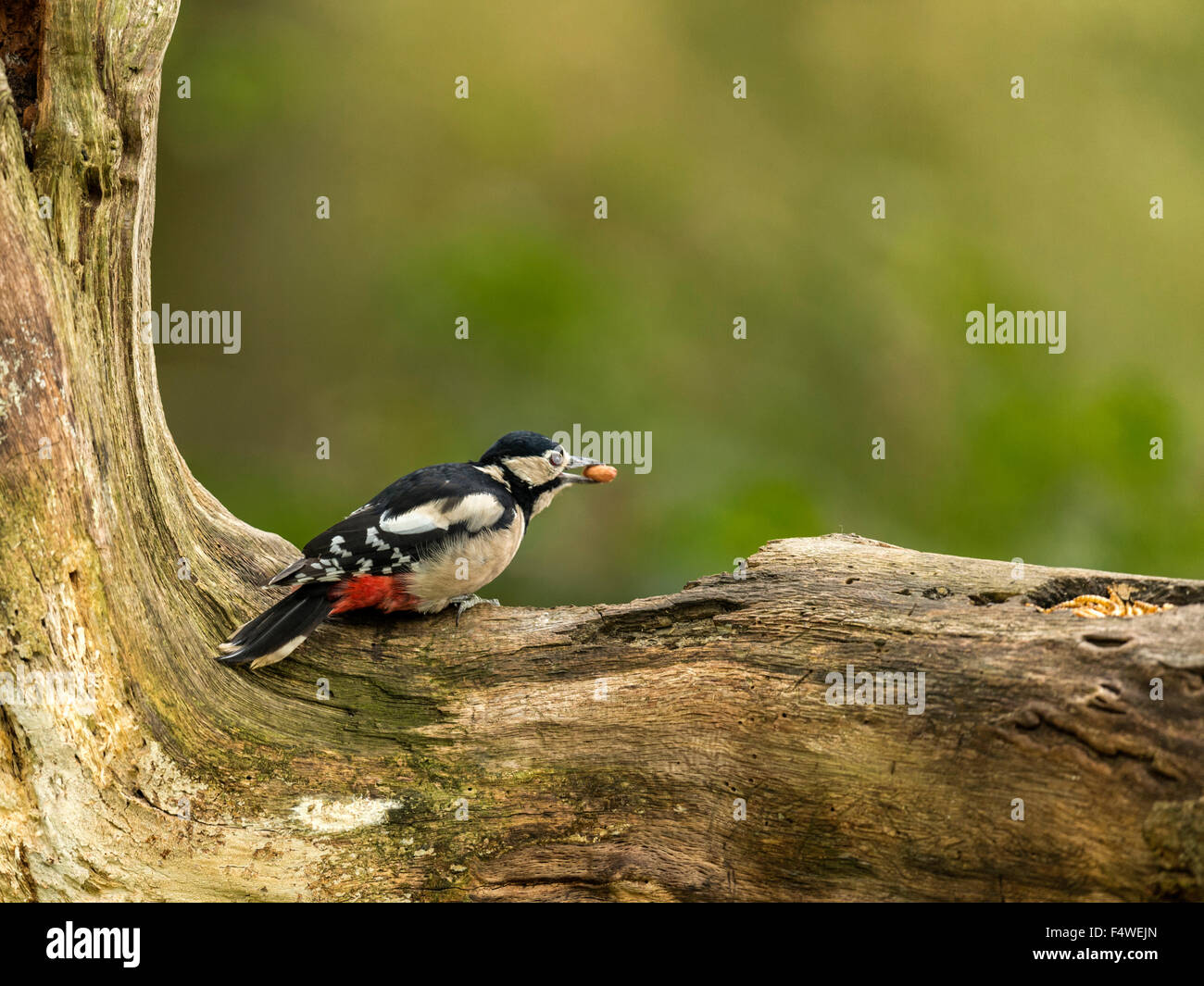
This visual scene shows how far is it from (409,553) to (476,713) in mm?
482

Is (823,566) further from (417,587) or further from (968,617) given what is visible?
(417,587)

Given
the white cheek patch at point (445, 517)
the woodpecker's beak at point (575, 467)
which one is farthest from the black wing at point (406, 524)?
the woodpecker's beak at point (575, 467)

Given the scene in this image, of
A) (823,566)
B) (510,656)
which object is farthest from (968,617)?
(510,656)

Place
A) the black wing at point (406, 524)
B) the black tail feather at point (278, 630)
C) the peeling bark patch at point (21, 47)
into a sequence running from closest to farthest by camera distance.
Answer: the peeling bark patch at point (21, 47) → the black tail feather at point (278, 630) → the black wing at point (406, 524)

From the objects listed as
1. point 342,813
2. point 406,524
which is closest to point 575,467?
point 406,524

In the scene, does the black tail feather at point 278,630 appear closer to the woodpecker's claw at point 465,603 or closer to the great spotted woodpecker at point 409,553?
the great spotted woodpecker at point 409,553

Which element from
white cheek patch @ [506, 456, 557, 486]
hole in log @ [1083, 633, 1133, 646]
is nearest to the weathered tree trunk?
hole in log @ [1083, 633, 1133, 646]

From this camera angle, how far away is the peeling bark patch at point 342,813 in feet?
7.67

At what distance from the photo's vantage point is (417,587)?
2.82m

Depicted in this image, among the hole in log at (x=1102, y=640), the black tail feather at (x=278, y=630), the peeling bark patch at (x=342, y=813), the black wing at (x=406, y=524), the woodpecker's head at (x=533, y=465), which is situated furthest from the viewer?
the woodpecker's head at (x=533, y=465)

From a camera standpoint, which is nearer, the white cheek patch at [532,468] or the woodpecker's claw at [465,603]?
the woodpecker's claw at [465,603]

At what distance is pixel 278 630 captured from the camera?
101 inches

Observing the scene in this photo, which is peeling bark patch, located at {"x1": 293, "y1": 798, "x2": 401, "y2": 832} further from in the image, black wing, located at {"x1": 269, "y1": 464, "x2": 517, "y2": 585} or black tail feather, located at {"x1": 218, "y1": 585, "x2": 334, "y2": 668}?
black wing, located at {"x1": 269, "y1": 464, "x2": 517, "y2": 585}

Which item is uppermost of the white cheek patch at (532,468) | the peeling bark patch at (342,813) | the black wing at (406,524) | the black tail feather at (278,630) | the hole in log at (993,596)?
the white cheek patch at (532,468)
